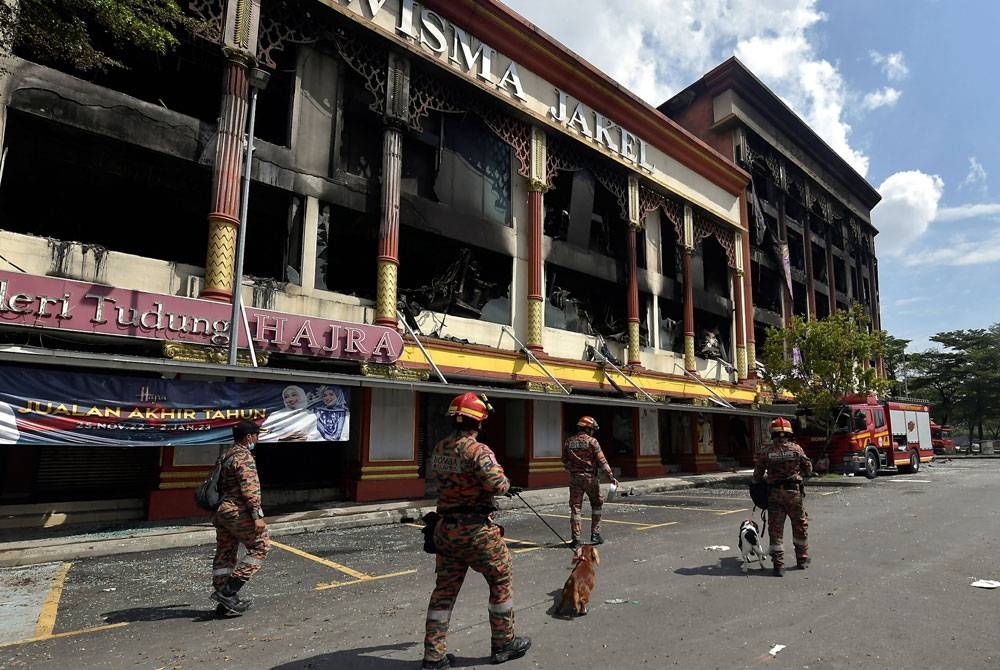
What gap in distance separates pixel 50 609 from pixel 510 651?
16.2 ft

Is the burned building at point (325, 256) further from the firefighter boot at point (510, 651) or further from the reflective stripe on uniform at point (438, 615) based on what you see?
the firefighter boot at point (510, 651)

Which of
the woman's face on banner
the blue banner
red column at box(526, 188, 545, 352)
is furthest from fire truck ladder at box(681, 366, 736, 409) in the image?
the woman's face on banner

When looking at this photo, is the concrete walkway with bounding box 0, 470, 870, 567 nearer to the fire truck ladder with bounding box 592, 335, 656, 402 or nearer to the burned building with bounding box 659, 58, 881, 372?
the fire truck ladder with bounding box 592, 335, 656, 402

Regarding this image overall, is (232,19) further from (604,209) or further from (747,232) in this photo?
(747,232)

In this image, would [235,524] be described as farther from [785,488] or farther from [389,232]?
[389,232]

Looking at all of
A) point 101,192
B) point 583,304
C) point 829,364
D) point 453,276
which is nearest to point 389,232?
point 453,276

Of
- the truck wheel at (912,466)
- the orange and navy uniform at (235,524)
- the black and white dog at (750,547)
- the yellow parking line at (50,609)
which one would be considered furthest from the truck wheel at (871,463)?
the yellow parking line at (50,609)

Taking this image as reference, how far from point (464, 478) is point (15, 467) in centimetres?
1071

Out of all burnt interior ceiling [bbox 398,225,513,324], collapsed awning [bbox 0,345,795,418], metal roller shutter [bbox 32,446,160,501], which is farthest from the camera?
burnt interior ceiling [bbox 398,225,513,324]

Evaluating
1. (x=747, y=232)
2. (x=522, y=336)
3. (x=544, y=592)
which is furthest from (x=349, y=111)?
(x=747, y=232)

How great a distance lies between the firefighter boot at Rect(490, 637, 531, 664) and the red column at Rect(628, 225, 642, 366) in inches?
667

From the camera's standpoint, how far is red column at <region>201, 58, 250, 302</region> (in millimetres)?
11391

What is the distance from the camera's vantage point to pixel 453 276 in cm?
1642

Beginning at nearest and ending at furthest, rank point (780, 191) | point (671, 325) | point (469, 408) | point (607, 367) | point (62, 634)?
point (469, 408) → point (62, 634) → point (607, 367) → point (671, 325) → point (780, 191)
